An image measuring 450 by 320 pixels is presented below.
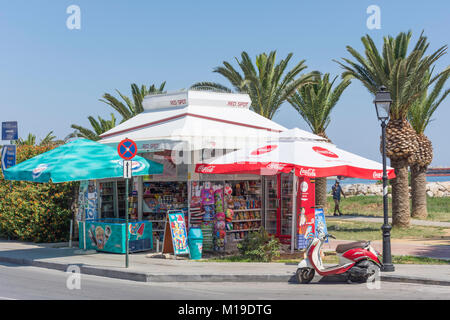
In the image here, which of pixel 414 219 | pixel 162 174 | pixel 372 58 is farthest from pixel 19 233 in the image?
pixel 414 219

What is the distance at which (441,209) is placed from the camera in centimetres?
3209

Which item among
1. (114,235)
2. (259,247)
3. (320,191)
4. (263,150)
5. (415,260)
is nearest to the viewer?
(415,260)

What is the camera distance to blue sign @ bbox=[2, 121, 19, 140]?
20406 mm

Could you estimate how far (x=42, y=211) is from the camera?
762 inches

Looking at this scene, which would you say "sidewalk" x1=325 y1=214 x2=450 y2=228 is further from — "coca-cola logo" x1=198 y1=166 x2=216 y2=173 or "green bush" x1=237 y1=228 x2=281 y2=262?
"coca-cola logo" x1=198 y1=166 x2=216 y2=173

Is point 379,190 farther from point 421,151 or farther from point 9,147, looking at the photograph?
point 9,147

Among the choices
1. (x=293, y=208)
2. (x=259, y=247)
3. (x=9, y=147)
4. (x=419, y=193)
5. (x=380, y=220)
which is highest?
(x=9, y=147)

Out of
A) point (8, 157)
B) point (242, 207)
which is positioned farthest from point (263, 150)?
point (8, 157)

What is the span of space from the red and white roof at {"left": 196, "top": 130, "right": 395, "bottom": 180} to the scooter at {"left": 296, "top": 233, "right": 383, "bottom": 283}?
8.91 feet

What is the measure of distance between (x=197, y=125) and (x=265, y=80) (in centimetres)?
1157

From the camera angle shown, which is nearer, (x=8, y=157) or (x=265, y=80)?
(x=8, y=157)

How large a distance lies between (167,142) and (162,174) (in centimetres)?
118

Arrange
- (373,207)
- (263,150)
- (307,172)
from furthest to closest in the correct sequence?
(373,207)
(263,150)
(307,172)
